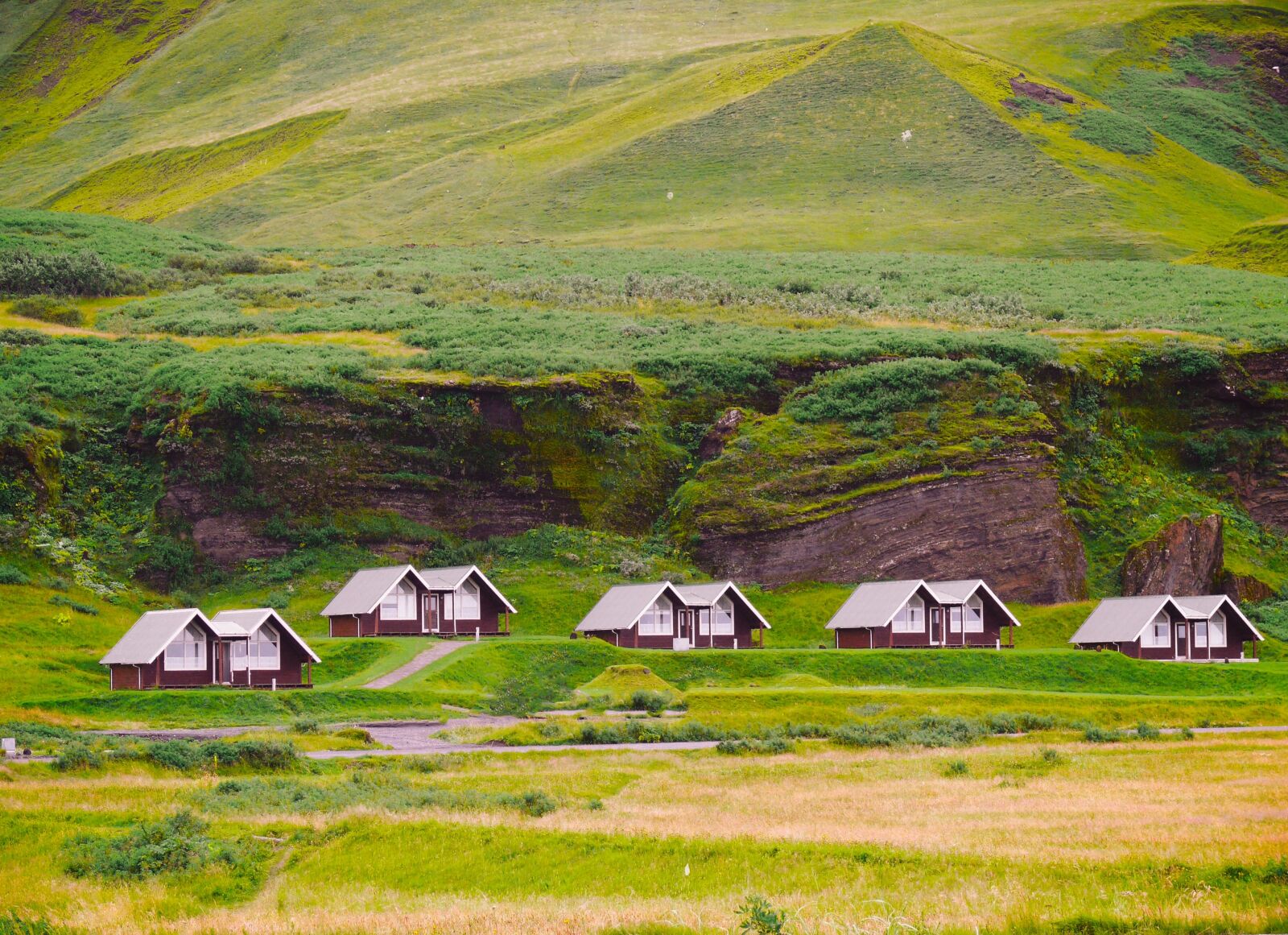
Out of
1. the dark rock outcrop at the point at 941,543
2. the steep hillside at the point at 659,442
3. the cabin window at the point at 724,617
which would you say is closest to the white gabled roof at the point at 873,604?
the cabin window at the point at 724,617

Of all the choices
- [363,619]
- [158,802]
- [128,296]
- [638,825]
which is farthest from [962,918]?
[128,296]

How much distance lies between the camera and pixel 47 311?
104 metres

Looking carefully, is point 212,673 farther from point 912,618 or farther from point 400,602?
point 912,618

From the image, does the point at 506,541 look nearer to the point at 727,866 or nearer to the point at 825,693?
the point at 825,693

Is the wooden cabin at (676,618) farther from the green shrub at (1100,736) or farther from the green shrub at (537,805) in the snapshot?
the green shrub at (537,805)

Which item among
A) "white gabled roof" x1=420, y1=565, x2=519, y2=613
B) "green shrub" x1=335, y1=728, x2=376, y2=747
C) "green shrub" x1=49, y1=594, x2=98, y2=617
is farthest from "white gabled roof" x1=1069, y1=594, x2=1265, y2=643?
"green shrub" x1=49, y1=594, x2=98, y2=617

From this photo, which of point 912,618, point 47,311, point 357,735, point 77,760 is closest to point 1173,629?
point 912,618

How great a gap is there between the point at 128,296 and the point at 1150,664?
83.0 m

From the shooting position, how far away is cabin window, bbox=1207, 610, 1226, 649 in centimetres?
6606

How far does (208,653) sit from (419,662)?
26.9ft

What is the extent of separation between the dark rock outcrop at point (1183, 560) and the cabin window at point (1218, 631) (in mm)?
6380

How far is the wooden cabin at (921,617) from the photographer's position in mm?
65375

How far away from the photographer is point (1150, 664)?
59750 mm

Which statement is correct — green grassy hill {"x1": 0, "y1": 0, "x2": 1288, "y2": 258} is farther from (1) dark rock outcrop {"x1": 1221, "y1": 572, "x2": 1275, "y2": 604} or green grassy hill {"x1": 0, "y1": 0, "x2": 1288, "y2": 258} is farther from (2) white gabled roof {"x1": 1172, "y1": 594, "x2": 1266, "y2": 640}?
(2) white gabled roof {"x1": 1172, "y1": 594, "x2": 1266, "y2": 640}
